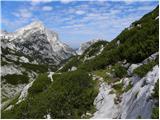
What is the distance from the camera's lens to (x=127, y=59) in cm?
2677

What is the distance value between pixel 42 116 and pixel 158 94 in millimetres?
9339

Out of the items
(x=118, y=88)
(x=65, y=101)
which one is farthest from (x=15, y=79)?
(x=118, y=88)

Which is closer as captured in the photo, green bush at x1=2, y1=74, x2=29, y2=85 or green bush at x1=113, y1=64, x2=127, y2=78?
green bush at x1=113, y1=64, x2=127, y2=78

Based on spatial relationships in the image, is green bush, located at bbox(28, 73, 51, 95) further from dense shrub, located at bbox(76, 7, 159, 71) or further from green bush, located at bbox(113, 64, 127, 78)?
green bush, located at bbox(113, 64, 127, 78)

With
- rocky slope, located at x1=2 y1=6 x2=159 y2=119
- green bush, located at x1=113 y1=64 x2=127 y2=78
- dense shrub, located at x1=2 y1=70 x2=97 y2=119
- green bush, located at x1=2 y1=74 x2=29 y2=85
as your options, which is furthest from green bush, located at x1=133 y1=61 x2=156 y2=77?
green bush, located at x1=2 y1=74 x2=29 y2=85

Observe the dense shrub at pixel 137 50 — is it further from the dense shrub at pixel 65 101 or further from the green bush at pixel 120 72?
the dense shrub at pixel 65 101

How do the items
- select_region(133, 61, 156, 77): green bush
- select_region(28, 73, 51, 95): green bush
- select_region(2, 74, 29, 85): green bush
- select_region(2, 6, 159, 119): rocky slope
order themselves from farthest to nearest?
select_region(2, 74, 29, 85): green bush, select_region(28, 73, 51, 95): green bush, select_region(133, 61, 156, 77): green bush, select_region(2, 6, 159, 119): rocky slope

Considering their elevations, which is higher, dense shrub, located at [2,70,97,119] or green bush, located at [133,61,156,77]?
green bush, located at [133,61,156,77]

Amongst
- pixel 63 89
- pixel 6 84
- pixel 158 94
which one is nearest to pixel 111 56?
pixel 63 89

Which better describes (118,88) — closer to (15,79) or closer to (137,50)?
(137,50)

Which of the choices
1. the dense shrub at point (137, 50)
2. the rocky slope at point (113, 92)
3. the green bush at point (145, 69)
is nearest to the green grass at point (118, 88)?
the rocky slope at point (113, 92)

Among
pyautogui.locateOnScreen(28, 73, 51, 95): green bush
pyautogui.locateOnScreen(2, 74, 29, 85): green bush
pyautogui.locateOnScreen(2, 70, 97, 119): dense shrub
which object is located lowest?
pyautogui.locateOnScreen(2, 70, 97, 119): dense shrub

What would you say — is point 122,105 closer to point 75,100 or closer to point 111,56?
point 75,100

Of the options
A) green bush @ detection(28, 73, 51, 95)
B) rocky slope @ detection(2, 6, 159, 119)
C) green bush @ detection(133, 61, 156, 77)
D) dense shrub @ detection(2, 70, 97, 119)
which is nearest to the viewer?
rocky slope @ detection(2, 6, 159, 119)
